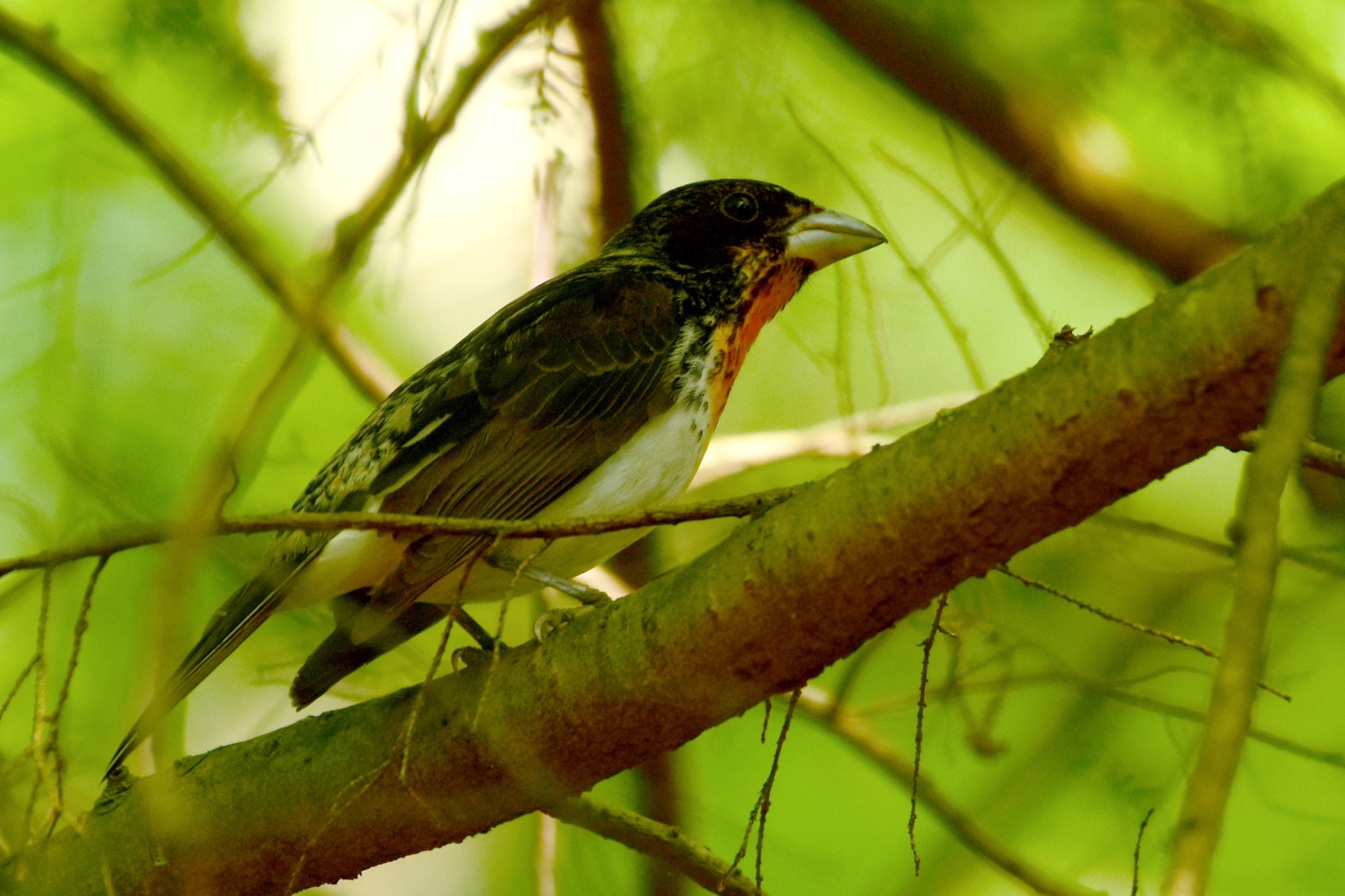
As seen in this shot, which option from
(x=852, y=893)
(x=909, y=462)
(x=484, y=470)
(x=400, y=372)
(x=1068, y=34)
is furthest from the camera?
(x=400, y=372)

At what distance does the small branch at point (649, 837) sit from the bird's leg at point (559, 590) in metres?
0.49

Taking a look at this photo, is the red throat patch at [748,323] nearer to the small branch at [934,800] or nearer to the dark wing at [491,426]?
the dark wing at [491,426]

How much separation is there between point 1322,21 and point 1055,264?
1.31 m

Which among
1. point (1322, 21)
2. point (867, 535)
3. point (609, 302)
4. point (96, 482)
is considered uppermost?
point (1322, 21)

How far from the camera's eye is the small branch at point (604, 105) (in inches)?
179

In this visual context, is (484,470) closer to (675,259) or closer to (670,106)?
(675,259)

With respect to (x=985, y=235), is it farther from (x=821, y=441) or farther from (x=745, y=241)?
(x=821, y=441)

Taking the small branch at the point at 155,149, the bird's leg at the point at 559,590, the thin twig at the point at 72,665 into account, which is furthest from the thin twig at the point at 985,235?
the thin twig at the point at 72,665

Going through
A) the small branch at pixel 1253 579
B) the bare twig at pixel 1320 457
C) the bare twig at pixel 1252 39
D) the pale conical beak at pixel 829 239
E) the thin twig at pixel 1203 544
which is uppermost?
the bare twig at pixel 1252 39

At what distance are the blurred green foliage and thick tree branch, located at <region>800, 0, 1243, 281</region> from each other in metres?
0.11

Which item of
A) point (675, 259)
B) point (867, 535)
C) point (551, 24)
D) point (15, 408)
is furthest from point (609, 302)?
point (15, 408)

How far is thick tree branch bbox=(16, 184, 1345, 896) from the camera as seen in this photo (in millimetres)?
1756

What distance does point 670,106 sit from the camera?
17.0 feet

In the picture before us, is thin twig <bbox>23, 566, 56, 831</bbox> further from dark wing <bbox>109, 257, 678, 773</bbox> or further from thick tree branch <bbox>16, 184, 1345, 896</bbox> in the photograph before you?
dark wing <bbox>109, 257, 678, 773</bbox>
